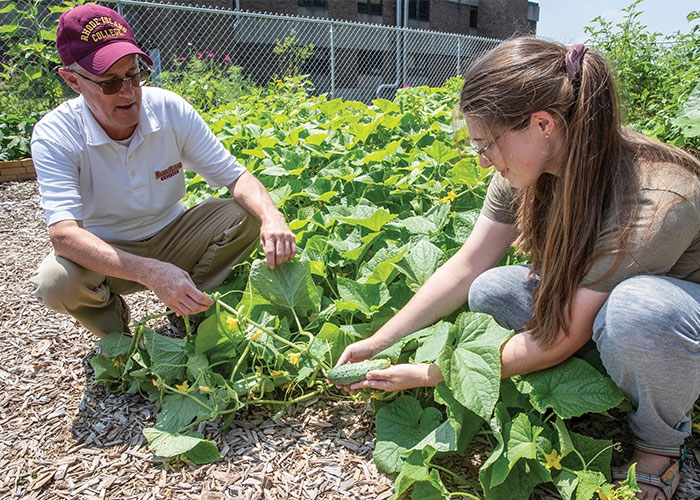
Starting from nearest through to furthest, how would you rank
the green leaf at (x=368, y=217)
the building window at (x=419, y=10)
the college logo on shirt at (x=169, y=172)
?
the green leaf at (x=368, y=217), the college logo on shirt at (x=169, y=172), the building window at (x=419, y=10)

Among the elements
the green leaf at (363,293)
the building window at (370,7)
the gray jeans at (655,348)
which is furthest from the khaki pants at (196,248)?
the building window at (370,7)

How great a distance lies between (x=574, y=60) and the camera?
135cm

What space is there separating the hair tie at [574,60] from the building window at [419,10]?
2205 cm

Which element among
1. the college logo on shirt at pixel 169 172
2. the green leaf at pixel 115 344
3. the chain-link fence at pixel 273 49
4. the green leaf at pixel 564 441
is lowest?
the chain-link fence at pixel 273 49

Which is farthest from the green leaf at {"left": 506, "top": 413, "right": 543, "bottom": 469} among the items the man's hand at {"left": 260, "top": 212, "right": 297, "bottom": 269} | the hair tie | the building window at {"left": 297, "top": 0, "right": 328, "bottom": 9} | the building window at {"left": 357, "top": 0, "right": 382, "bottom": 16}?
the building window at {"left": 357, "top": 0, "right": 382, "bottom": 16}

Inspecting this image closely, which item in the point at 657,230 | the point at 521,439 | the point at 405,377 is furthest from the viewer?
the point at 405,377

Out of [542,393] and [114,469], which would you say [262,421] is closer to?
[114,469]

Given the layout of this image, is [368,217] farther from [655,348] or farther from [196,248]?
[655,348]

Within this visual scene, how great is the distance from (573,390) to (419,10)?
2305cm

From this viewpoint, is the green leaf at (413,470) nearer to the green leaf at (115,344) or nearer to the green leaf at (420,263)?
the green leaf at (420,263)

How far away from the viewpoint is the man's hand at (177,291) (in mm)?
1826

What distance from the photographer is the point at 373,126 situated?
349 centimetres

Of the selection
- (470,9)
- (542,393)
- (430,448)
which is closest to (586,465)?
(542,393)

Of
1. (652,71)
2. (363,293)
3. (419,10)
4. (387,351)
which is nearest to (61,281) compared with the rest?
(363,293)
